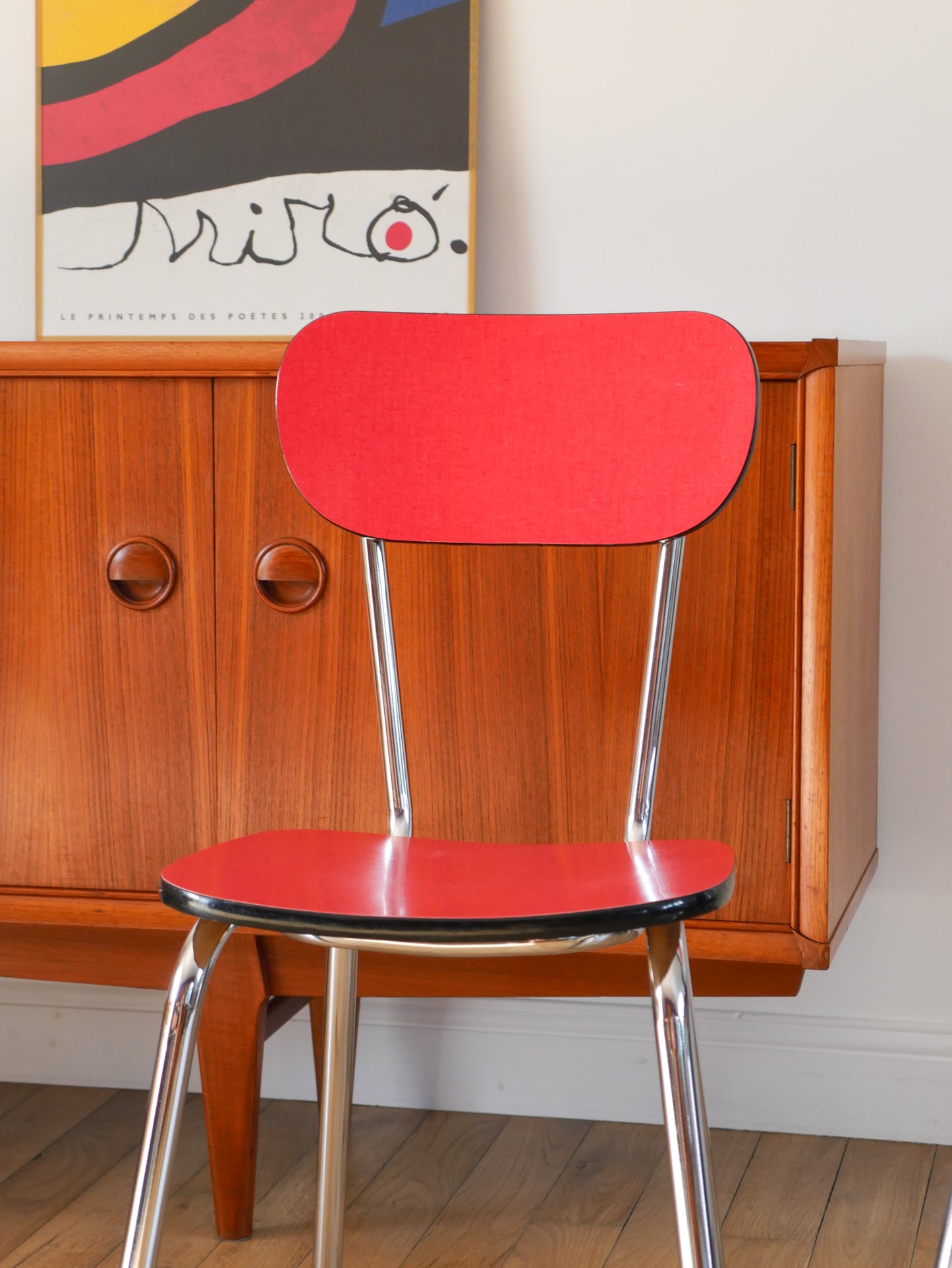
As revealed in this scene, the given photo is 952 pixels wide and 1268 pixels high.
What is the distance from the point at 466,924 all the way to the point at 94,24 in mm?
1428

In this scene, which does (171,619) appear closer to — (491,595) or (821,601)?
(491,595)

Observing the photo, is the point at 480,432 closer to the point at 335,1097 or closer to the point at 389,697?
the point at 389,697

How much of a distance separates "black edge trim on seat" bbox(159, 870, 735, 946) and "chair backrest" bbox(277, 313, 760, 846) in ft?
1.09

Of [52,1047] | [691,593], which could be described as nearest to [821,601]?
[691,593]

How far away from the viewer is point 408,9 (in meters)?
1.58

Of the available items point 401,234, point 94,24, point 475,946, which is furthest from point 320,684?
point 94,24

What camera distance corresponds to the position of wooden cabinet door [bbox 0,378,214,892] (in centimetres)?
126

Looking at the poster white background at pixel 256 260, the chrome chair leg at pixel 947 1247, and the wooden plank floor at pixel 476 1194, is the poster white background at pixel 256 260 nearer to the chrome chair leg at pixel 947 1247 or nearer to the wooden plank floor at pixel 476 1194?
the wooden plank floor at pixel 476 1194

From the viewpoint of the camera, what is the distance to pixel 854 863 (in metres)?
1.36

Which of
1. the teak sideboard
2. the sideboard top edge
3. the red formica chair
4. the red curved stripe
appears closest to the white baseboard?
the teak sideboard

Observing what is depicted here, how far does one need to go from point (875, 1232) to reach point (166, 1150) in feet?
3.00

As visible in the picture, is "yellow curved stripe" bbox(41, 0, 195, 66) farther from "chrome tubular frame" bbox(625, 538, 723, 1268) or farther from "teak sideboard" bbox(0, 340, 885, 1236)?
"chrome tubular frame" bbox(625, 538, 723, 1268)

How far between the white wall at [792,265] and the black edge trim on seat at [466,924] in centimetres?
91

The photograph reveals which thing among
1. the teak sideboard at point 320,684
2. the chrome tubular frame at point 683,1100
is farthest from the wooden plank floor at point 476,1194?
the chrome tubular frame at point 683,1100
